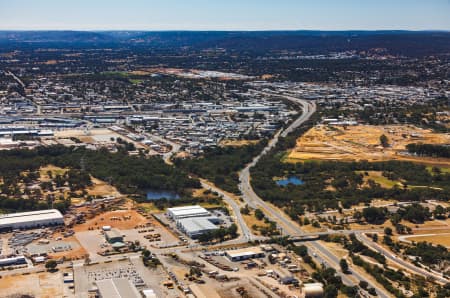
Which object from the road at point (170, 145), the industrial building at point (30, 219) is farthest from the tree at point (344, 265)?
the road at point (170, 145)

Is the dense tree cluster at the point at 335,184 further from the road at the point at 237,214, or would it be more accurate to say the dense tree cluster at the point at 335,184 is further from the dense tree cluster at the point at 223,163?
the road at the point at 237,214

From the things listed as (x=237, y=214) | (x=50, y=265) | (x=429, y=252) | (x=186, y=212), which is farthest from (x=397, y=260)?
(x=50, y=265)

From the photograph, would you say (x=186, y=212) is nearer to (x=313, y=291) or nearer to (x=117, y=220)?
(x=117, y=220)

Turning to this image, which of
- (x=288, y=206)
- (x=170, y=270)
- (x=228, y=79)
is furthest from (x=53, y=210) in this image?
(x=228, y=79)

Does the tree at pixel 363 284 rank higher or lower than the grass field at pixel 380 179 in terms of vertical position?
higher

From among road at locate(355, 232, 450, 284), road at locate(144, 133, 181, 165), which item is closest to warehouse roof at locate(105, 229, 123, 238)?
road at locate(355, 232, 450, 284)

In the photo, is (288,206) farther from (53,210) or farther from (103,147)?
(103,147)

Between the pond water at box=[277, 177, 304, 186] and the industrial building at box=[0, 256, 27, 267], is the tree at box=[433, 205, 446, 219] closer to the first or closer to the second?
the pond water at box=[277, 177, 304, 186]

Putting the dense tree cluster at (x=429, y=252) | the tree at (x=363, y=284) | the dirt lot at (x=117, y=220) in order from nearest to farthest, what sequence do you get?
1. the tree at (x=363, y=284)
2. the dense tree cluster at (x=429, y=252)
3. the dirt lot at (x=117, y=220)
